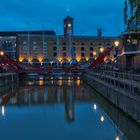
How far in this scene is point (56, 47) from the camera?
126m

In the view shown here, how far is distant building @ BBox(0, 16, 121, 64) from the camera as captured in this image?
12262cm

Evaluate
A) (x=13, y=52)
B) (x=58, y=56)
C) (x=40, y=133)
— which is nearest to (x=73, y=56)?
(x=58, y=56)

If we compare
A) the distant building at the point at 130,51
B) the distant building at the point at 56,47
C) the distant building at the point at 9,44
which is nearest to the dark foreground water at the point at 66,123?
the distant building at the point at 130,51

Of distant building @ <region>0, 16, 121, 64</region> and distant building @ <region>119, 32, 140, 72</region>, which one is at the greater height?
distant building @ <region>0, 16, 121, 64</region>

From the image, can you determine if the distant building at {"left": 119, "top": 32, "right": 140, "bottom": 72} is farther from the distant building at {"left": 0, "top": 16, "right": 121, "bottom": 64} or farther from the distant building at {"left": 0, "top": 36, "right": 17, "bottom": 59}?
the distant building at {"left": 0, "top": 36, "right": 17, "bottom": 59}

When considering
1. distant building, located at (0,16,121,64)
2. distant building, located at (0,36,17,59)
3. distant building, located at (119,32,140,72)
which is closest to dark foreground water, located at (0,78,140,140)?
distant building, located at (119,32,140,72)

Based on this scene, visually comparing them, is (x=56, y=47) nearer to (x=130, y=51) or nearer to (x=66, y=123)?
(x=130, y=51)

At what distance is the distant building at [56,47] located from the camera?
122625 millimetres

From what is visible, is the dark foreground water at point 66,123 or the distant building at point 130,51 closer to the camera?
the dark foreground water at point 66,123

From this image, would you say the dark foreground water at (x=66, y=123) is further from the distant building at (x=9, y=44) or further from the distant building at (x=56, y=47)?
the distant building at (x=9, y=44)

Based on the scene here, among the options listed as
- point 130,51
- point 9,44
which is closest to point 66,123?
point 130,51

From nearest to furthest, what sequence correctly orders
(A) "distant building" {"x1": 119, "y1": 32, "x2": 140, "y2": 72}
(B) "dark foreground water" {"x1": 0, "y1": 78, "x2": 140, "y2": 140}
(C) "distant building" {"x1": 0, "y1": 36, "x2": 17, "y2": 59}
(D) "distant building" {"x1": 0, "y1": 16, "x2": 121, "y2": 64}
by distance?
(B) "dark foreground water" {"x1": 0, "y1": 78, "x2": 140, "y2": 140} < (A) "distant building" {"x1": 119, "y1": 32, "x2": 140, "y2": 72} < (D) "distant building" {"x1": 0, "y1": 16, "x2": 121, "y2": 64} < (C) "distant building" {"x1": 0, "y1": 36, "x2": 17, "y2": 59}

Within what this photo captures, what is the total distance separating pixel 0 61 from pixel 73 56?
48.6 meters

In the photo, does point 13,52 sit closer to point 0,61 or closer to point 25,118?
point 0,61
